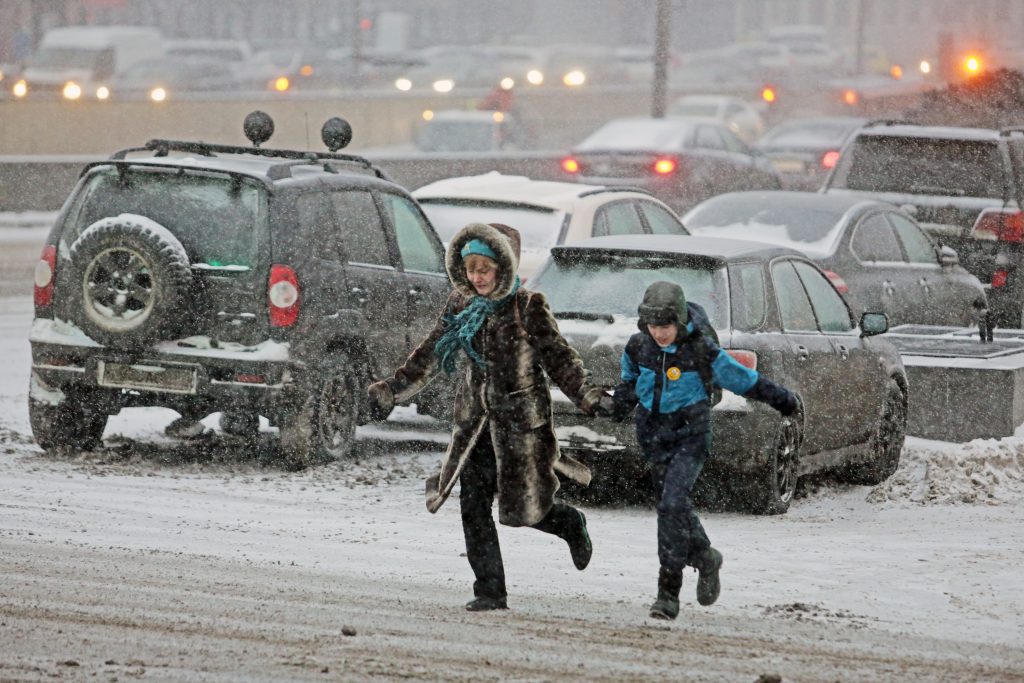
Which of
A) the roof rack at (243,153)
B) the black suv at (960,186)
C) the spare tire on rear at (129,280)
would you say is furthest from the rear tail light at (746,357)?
the black suv at (960,186)

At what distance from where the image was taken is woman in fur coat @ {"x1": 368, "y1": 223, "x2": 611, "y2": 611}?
7.23m

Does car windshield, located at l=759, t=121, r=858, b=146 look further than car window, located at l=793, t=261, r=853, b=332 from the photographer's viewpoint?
Yes

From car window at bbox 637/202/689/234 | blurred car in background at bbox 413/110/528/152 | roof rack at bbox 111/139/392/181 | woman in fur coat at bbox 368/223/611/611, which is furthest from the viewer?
blurred car in background at bbox 413/110/528/152

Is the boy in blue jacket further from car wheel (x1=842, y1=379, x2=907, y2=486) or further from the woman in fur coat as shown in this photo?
car wheel (x1=842, y1=379, x2=907, y2=486)

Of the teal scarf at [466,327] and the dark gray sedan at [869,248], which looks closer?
the teal scarf at [466,327]

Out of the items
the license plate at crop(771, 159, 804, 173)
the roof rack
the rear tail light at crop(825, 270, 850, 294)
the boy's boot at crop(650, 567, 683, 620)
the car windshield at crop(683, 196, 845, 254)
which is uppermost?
the roof rack

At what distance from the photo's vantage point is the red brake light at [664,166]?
82.4 feet

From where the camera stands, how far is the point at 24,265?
77.5 ft

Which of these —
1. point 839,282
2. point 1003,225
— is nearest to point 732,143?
point 1003,225

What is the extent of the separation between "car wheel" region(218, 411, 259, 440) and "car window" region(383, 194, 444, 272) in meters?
1.30

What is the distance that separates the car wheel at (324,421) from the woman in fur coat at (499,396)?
342 cm

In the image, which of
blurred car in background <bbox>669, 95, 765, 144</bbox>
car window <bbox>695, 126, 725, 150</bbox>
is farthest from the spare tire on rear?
blurred car in background <bbox>669, 95, 765, 144</bbox>

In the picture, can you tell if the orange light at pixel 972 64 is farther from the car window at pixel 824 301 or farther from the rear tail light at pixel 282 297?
the rear tail light at pixel 282 297

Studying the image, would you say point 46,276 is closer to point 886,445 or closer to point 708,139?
point 886,445
